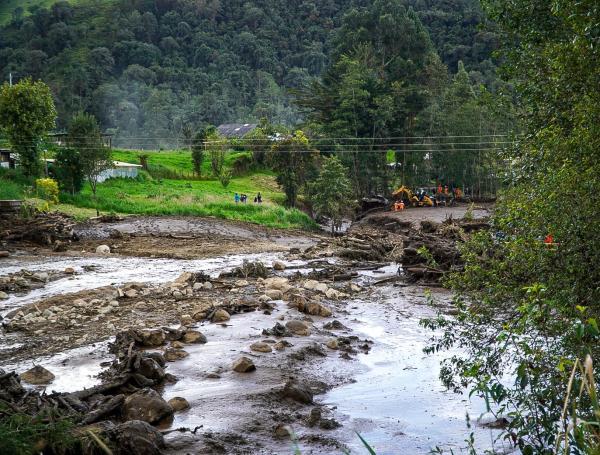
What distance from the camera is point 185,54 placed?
14812 centimetres

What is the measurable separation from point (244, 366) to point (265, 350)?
1377mm

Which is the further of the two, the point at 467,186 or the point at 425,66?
the point at 425,66

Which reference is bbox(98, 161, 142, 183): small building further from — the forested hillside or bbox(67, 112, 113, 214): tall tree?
the forested hillside

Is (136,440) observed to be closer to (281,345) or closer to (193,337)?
(281,345)

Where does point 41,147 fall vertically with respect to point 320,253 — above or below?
above

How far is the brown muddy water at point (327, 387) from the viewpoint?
33.1ft

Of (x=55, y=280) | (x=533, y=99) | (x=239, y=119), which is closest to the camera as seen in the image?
(x=533, y=99)

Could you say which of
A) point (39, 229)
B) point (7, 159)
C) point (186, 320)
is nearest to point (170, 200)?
point (7, 159)

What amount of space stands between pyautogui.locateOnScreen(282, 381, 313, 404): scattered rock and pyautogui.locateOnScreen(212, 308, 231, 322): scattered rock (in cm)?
557

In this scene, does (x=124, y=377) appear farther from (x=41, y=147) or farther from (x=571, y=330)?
(x=41, y=147)

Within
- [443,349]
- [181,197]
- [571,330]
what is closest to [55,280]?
[443,349]

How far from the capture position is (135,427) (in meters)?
8.91

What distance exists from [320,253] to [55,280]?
12.5 meters

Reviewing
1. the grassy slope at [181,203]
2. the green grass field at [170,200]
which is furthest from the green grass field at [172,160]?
the grassy slope at [181,203]
